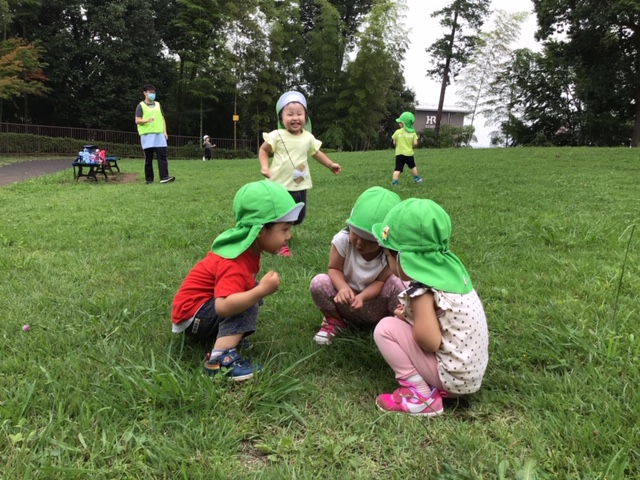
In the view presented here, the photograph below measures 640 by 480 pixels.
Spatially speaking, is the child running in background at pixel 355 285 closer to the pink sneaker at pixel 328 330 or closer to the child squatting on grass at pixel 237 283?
the pink sneaker at pixel 328 330

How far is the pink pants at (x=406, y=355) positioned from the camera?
1738mm

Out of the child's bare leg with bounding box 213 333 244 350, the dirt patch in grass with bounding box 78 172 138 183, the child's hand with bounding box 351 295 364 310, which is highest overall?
the child's hand with bounding box 351 295 364 310

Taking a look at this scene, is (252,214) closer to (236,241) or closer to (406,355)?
(236,241)

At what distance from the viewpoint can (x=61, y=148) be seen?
20.8 m

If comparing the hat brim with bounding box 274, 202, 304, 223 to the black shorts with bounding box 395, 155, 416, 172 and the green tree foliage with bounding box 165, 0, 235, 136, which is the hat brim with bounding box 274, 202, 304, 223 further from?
the green tree foliage with bounding box 165, 0, 235, 136

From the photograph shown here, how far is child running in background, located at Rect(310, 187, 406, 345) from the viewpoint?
2242 mm

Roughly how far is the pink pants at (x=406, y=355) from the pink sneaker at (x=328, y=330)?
490 millimetres

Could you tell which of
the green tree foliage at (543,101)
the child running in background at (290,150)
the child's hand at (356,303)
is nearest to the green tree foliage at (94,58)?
the green tree foliage at (543,101)

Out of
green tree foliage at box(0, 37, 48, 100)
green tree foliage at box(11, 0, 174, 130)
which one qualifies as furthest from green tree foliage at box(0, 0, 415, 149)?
green tree foliage at box(0, 37, 48, 100)

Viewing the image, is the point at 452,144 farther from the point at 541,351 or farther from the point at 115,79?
the point at 541,351

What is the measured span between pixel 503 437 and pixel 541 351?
66cm

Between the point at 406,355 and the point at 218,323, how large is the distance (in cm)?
85

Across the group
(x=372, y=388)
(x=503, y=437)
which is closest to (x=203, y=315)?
(x=372, y=388)

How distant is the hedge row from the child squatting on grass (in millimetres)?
20728
